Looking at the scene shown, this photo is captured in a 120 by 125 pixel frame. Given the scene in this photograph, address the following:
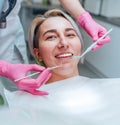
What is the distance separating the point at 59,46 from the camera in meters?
1.29

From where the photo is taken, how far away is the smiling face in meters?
1.30

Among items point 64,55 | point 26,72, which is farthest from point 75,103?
point 64,55

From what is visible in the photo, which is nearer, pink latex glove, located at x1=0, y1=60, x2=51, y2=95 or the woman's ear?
pink latex glove, located at x1=0, y1=60, x2=51, y2=95

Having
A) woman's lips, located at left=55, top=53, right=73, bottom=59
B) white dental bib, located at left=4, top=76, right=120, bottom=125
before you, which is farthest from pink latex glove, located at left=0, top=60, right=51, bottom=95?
woman's lips, located at left=55, top=53, right=73, bottom=59

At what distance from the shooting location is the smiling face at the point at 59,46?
1.30 meters

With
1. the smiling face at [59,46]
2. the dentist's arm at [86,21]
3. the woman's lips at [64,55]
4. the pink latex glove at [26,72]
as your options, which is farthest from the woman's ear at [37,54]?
the pink latex glove at [26,72]

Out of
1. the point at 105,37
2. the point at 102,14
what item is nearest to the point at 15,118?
the point at 105,37

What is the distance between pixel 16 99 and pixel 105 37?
506mm

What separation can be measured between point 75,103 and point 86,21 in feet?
1.54

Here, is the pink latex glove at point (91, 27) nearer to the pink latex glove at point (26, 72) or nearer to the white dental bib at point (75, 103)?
the white dental bib at point (75, 103)

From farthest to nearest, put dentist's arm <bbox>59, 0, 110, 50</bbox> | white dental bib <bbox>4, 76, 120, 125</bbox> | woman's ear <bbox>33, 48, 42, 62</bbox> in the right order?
woman's ear <bbox>33, 48, 42, 62</bbox> → dentist's arm <bbox>59, 0, 110, 50</bbox> → white dental bib <bbox>4, 76, 120, 125</bbox>

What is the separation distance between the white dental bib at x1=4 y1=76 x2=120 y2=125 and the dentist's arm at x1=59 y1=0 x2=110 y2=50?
22 cm

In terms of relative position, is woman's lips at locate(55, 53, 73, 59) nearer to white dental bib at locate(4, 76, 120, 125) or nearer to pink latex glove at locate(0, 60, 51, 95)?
white dental bib at locate(4, 76, 120, 125)

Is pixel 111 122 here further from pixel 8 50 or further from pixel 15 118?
pixel 8 50
